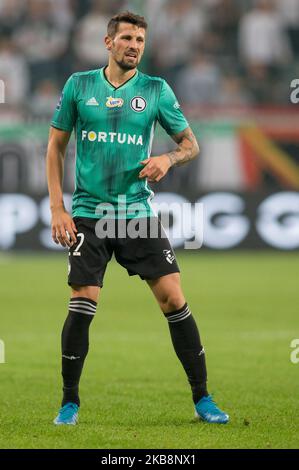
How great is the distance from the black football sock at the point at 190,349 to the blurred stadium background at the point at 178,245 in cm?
24

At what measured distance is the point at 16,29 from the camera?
18938mm

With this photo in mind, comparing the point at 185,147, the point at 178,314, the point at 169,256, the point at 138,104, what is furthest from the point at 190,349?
→ the point at 138,104

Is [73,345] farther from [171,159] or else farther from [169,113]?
[169,113]

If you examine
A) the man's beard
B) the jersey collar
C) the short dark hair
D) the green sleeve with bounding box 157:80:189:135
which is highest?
the short dark hair

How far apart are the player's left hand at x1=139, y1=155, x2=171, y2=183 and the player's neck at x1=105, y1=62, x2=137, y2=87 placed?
0.51 m

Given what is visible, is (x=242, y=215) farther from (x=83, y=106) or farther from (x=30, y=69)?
(x=83, y=106)

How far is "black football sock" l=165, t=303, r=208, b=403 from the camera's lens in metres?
6.07

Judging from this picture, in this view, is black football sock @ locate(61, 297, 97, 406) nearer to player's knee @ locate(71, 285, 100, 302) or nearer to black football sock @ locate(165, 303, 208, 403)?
player's knee @ locate(71, 285, 100, 302)

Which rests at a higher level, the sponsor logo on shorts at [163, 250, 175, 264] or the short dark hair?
the short dark hair

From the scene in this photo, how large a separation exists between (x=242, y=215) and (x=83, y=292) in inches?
406

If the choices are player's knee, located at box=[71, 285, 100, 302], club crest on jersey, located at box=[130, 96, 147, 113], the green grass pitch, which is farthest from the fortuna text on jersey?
the green grass pitch

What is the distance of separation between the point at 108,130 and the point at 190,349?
1242 millimetres

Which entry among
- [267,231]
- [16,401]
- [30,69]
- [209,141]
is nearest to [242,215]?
[267,231]

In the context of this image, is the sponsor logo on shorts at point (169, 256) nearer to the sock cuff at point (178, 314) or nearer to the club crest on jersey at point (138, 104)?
the sock cuff at point (178, 314)
